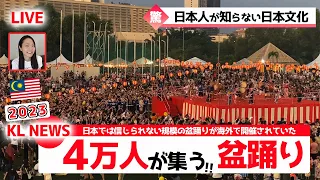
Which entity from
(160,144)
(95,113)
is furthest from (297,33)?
(160,144)

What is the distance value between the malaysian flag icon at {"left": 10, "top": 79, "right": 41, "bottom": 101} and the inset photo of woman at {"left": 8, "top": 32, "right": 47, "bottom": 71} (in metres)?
0.27

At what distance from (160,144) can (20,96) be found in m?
2.70

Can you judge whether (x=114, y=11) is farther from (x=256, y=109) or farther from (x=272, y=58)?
(x=256, y=109)

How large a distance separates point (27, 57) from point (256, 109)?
1101cm

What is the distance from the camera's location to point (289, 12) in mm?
9922

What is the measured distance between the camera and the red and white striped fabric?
55.9 ft

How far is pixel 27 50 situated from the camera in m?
8.24

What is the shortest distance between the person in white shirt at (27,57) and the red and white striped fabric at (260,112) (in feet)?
31.3

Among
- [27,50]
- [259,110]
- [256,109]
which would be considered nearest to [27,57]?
[27,50]

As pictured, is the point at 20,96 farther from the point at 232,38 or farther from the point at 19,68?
the point at 232,38

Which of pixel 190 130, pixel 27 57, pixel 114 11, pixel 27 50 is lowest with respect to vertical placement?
pixel 190 130

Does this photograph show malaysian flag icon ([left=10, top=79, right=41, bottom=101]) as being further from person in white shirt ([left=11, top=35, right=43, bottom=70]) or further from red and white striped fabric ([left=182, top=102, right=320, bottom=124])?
red and white striped fabric ([left=182, top=102, right=320, bottom=124])

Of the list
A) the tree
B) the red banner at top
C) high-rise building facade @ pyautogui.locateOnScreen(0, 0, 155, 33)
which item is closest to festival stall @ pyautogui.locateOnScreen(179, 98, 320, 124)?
the red banner at top

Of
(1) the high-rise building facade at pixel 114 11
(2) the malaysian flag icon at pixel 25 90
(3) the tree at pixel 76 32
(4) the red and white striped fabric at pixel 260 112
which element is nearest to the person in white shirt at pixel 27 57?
(2) the malaysian flag icon at pixel 25 90
